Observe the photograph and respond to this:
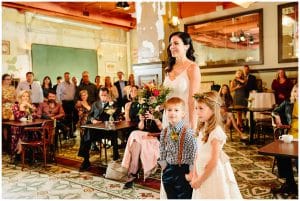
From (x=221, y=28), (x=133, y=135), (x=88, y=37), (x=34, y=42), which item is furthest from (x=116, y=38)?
(x=133, y=135)

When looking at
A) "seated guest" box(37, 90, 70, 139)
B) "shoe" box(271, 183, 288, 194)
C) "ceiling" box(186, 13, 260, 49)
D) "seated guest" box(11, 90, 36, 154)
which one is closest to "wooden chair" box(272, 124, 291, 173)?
"shoe" box(271, 183, 288, 194)

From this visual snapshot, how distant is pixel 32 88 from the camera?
297 inches

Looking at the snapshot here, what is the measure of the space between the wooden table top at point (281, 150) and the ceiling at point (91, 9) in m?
6.38

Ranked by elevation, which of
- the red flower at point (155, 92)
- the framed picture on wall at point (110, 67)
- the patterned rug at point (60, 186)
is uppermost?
the framed picture on wall at point (110, 67)

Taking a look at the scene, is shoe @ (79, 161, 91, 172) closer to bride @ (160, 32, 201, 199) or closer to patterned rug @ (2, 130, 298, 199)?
patterned rug @ (2, 130, 298, 199)

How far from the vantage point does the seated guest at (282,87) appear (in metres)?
7.23

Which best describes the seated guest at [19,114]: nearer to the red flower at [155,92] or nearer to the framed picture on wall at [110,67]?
the red flower at [155,92]

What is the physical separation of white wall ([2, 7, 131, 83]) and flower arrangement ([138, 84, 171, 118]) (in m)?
6.58

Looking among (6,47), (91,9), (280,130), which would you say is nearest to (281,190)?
(280,130)

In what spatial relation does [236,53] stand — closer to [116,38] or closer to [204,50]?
[204,50]

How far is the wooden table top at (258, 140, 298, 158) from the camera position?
103 inches

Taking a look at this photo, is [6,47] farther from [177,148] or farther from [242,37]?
[177,148]

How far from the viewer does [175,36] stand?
8.45 feet

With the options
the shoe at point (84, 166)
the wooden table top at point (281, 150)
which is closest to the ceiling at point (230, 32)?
the shoe at point (84, 166)
